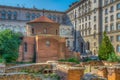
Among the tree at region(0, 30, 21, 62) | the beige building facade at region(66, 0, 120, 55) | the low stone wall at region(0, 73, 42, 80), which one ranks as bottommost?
the low stone wall at region(0, 73, 42, 80)

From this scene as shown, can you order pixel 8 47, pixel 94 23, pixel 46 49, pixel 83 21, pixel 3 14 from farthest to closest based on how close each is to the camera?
pixel 3 14 → pixel 83 21 → pixel 94 23 → pixel 46 49 → pixel 8 47

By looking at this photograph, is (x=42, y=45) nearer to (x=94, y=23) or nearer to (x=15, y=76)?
(x=94, y=23)

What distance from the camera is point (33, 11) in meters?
81.1

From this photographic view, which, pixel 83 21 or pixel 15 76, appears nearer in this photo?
pixel 15 76

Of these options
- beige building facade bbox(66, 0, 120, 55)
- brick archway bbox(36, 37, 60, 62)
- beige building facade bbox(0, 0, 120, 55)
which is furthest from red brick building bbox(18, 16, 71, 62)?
beige building facade bbox(66, 0, 120, 55)

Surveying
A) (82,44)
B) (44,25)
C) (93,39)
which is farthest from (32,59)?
(82,44)

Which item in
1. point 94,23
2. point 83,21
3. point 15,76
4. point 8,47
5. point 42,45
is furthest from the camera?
point 83,21

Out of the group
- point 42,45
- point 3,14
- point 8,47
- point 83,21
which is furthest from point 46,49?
point 3,14

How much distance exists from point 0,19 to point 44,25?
36295mm

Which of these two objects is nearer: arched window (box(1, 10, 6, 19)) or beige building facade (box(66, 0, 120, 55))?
beige building facade (box(66, 0, 120, 55))

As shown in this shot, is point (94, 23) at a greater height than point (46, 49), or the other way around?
point (94, 23)

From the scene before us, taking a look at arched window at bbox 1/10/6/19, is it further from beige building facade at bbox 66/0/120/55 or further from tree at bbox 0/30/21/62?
tree at bbox 0/30/21/62

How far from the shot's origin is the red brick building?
39.7m

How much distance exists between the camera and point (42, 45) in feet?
130
